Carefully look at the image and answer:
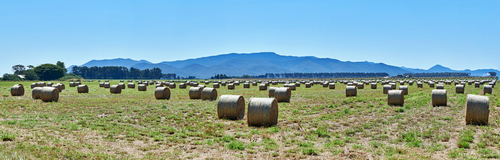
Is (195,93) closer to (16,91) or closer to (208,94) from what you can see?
(208,94)

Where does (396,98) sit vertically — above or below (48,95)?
below

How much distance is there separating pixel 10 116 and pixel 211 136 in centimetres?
1016

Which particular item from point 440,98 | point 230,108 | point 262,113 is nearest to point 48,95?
point 230,108

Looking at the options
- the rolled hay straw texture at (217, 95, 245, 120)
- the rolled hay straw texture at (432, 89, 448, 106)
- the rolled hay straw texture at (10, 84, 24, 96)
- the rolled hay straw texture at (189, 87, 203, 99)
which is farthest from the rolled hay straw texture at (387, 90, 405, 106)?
the rolled hay straw texture at (10, 84, 24, 96)

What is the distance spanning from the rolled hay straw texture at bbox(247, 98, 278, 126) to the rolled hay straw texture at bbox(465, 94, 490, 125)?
305 inches

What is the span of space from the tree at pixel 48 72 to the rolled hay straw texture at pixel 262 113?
14689cm

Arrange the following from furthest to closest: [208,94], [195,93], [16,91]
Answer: [16,91] → [195,93] → [208,94]

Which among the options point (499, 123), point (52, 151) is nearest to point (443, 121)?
point (499, 123)

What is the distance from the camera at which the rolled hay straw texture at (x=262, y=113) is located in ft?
44.1

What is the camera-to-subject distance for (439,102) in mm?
19922

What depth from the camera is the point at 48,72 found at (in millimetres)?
137000

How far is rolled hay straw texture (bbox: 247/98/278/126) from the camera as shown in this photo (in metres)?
13.4

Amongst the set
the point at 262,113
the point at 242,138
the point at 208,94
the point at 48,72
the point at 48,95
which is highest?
the point at 48,72

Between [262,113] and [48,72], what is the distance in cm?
14923
